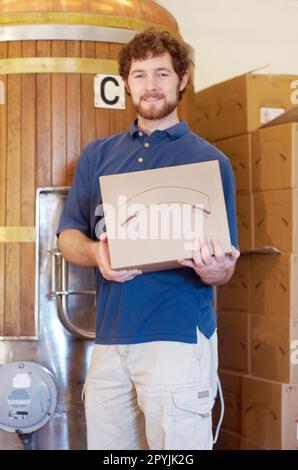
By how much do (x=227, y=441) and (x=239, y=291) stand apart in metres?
0.67

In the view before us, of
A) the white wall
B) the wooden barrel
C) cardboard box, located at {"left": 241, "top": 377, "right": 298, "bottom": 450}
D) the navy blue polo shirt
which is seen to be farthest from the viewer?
the white wall

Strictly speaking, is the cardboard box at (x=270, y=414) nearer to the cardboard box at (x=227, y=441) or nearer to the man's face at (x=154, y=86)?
the cardboard box at (x=227, y=441)

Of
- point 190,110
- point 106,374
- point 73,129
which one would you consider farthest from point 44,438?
point 190,110

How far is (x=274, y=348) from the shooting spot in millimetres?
2803

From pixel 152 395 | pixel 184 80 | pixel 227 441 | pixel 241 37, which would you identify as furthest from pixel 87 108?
pixel 241 37

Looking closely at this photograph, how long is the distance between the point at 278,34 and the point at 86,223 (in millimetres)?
2330

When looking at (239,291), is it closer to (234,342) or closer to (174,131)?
(234,342)

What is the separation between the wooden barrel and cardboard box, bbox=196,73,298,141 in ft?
2.54

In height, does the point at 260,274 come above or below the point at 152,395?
above

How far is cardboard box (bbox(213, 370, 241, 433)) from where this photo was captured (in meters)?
3.01

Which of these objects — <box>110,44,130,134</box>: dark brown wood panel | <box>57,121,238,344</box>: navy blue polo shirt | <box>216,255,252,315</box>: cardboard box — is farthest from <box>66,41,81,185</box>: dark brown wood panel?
<box>216,255,252,315</box>: cardboard box

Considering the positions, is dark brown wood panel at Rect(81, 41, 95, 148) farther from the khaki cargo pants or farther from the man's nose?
the khaki cargo pants

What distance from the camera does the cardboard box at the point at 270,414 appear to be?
2.70 m
